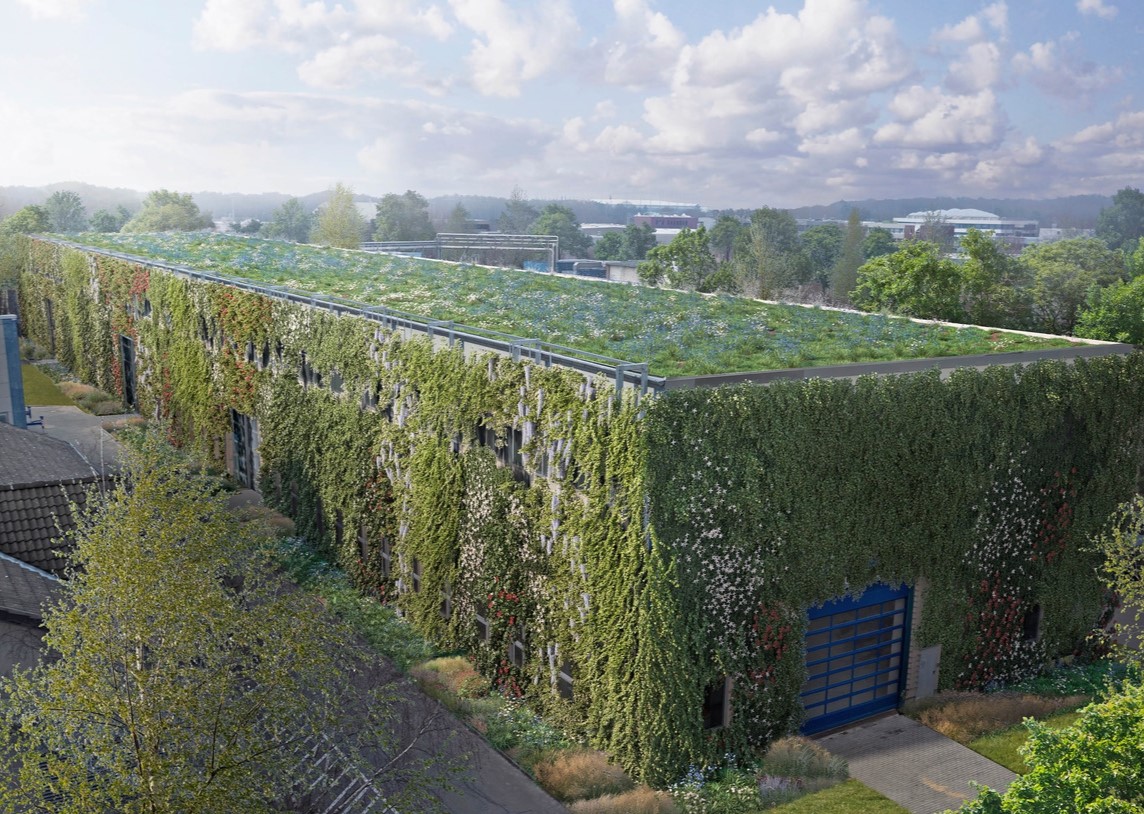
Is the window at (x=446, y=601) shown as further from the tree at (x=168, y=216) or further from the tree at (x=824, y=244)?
the tree at (x=168, y=216)

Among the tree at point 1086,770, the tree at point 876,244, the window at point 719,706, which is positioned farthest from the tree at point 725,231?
the tree at point 1086,770

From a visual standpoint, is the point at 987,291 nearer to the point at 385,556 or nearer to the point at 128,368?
the point at 385,556

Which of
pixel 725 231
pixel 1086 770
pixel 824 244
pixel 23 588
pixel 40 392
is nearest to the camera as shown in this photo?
pixel 1086 770

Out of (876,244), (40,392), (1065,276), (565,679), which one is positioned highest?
(876,244)

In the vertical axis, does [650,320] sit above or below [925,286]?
above

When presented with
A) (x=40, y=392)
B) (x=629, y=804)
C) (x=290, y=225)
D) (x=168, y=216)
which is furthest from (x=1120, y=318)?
(x=290, y=225)

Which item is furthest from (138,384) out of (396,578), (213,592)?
(213,592)

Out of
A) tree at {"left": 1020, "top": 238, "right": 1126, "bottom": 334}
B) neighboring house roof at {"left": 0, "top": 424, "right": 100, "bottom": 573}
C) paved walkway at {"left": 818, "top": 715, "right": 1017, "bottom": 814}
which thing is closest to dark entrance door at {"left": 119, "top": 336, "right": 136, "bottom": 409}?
neighboring house roof at {"left": 0, "top": 424, "right": 100, "bottom": 573}
